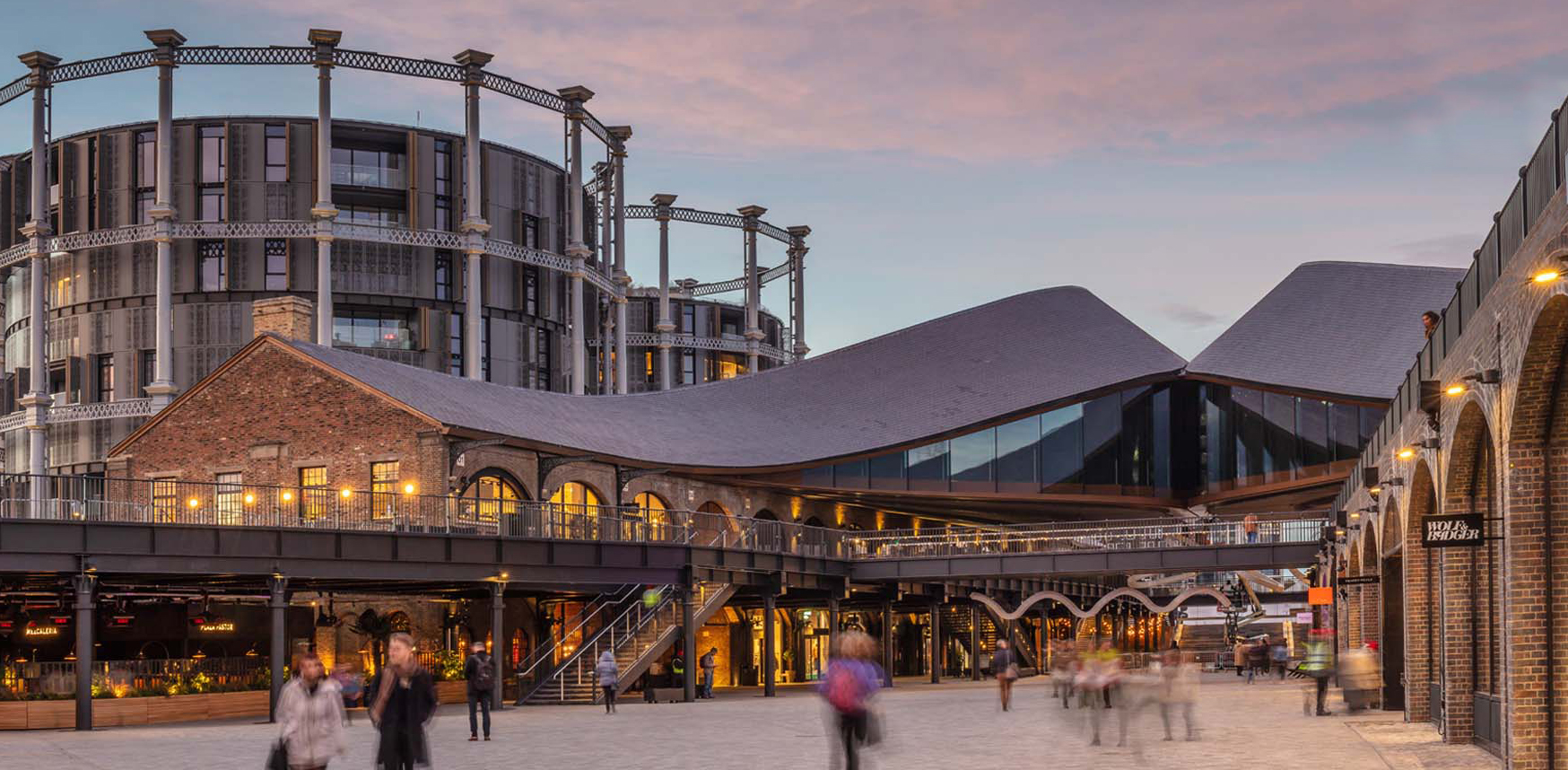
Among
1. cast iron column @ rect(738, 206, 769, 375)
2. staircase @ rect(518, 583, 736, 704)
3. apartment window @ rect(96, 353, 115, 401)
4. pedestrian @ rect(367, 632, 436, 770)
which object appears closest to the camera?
pedestrian @ rect(367, 632, 436, 770)

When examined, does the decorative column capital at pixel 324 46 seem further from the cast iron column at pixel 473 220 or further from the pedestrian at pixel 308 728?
the pedestrian at pixel 308 728

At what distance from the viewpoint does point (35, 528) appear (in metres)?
31.6

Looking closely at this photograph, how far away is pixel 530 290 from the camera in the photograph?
3004 inches

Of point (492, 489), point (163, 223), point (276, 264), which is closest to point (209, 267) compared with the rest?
point (276, 264)

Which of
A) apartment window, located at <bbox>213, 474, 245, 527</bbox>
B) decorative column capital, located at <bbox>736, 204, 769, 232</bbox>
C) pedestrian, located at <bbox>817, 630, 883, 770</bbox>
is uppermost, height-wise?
decorative column capital, located at <bbox>736, 204, 769, 232</bbox>

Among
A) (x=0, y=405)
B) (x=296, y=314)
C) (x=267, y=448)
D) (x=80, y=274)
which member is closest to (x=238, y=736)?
(x=267, y=448)

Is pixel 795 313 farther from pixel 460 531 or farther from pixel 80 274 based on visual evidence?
pixel 460 531

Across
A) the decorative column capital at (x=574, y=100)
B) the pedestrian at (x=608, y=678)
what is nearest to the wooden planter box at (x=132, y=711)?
the pedestrian at (x=608, y=678)

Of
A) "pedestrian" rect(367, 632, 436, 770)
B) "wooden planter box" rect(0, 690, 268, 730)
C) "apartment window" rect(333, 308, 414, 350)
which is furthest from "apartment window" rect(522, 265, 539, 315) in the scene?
"pedestrian" rect(367, 632, 436, 770)

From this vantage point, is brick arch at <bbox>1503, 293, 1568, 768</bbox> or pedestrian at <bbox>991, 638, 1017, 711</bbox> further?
pedestrian at <bbox>991, 638, 1017, 711</bbox>

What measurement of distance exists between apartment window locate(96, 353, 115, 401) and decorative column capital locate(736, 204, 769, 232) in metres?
41.6

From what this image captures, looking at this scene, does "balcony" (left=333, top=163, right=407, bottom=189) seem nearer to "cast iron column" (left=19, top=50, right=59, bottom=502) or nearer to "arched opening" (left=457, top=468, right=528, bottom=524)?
"cast iron column" (left=19, top=50, right=59, bottom=502)

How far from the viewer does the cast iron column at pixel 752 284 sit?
103500 millimetres

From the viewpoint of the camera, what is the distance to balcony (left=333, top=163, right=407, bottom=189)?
236ft
